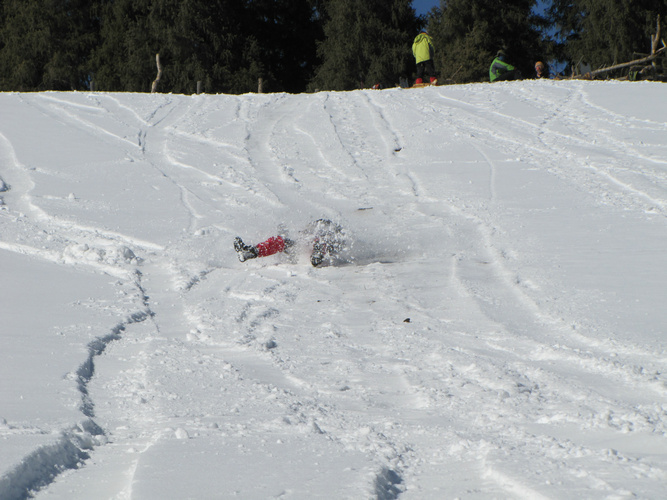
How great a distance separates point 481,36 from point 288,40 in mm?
7760

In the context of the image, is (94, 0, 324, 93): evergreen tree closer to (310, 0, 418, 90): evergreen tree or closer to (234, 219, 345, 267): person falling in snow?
(310, 0, 418, 90): evergreen tree

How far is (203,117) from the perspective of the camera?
10.4 m

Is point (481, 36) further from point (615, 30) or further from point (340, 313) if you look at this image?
point (340, 313)

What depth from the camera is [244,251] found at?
17.3ft

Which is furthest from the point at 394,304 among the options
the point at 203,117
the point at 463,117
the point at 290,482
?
the point at 203,117

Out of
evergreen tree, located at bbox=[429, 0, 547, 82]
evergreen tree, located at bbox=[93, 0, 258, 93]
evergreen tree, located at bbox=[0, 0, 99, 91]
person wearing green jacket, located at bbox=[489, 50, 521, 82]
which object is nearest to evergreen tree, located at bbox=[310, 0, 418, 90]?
evergreen tree, located at bbox=[429, 0, 547, 82]

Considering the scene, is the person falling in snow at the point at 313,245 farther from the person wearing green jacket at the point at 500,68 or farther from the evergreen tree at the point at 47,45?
the evergreen tree at the point at 47,45

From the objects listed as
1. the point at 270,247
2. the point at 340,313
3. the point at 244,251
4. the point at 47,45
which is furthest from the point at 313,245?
the point at 47,45

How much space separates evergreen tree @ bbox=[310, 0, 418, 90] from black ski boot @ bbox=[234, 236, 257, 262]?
19.7 metres

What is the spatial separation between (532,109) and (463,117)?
1206mm

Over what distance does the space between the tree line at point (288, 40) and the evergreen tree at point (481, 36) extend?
0.04m

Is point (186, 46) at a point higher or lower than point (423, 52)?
higher

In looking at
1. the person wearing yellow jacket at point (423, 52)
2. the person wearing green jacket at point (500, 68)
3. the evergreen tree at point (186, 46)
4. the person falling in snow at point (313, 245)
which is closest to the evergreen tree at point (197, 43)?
the evergreen tree at point (186, 46)

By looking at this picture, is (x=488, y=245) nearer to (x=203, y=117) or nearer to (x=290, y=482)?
(x=290, y=482)
